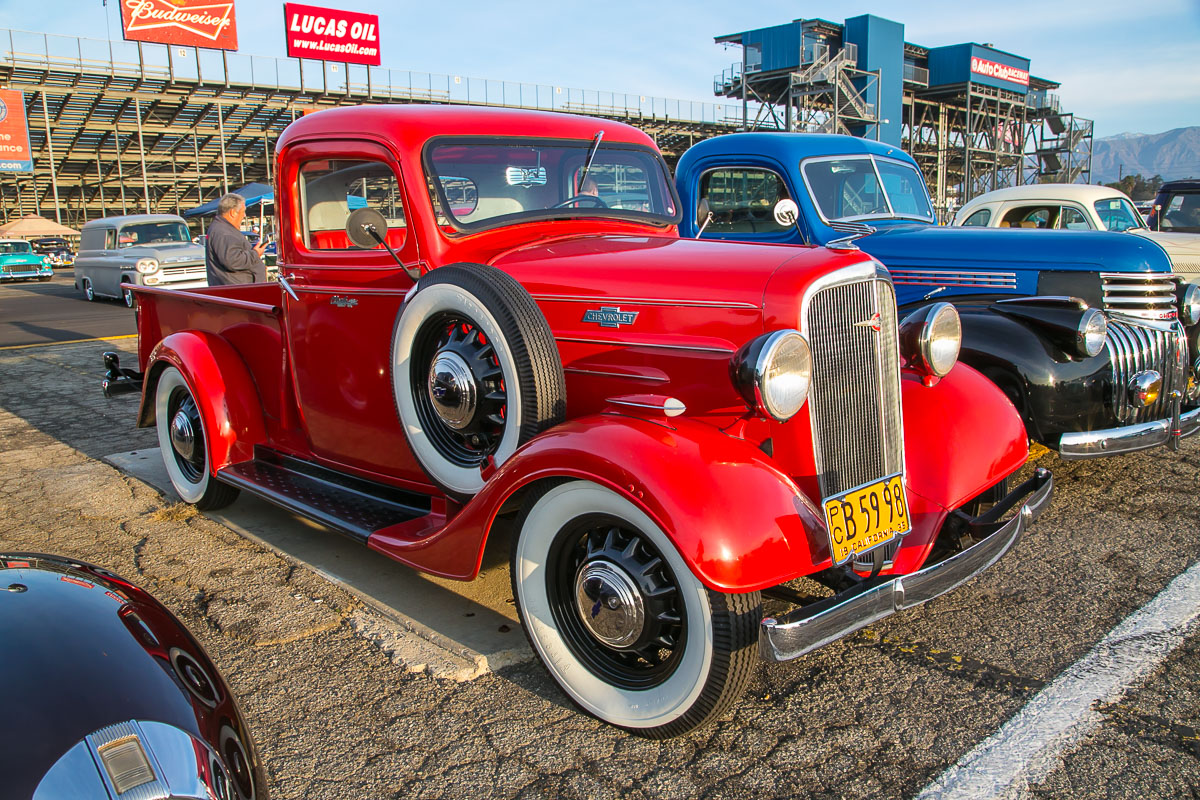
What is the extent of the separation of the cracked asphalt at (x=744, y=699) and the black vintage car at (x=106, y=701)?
73 centimetres

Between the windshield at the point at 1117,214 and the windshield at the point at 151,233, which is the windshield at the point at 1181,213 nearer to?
the windshield at the point at 1117,214

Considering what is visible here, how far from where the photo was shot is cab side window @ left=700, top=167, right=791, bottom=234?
6.06m

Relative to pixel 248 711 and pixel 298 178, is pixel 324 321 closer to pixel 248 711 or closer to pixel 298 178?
pixel 298 178

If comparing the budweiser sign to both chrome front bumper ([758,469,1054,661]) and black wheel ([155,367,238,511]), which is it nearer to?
black wheel ([155,367,238,511])

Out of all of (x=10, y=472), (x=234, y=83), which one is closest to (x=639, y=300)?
(x=10, y=472)

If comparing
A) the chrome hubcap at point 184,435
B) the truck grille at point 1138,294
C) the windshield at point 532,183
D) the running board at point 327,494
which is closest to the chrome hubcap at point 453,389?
the running board at point 327,494

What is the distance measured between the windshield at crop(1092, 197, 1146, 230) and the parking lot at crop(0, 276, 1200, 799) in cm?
501

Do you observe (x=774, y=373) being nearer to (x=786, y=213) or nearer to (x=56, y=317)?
(x=786, y=213)

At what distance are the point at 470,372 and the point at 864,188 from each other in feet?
13.9

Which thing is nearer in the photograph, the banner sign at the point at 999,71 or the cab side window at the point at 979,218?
the cab side window at the point at 979,218

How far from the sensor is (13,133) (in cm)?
3253

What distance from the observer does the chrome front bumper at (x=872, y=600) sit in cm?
222

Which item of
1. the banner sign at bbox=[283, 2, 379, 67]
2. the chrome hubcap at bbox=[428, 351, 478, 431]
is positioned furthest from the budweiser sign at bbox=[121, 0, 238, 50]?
the chrome hubcap at bbox=[428, 351, 478, 431]

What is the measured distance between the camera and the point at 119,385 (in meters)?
5.50
